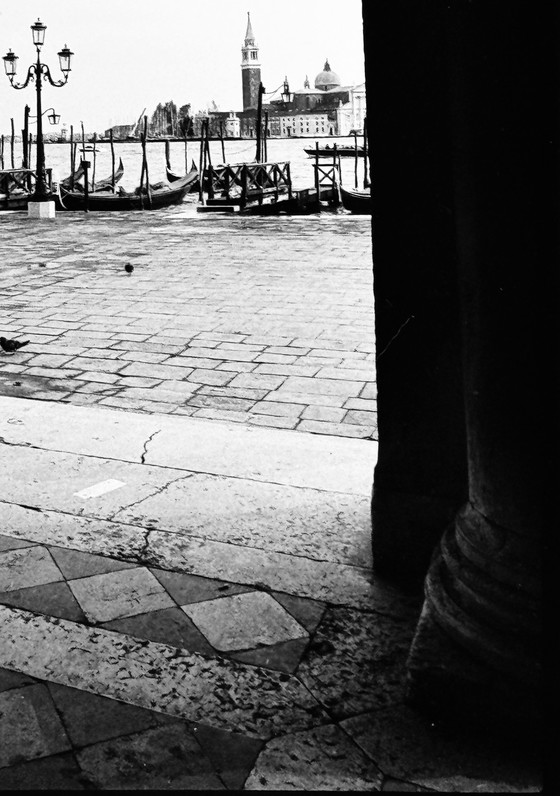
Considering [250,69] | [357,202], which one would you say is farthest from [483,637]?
[250,69]

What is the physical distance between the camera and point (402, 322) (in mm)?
2264

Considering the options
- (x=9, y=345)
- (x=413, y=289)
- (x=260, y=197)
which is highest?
(x=260, y=197)

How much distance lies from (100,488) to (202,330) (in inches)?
129

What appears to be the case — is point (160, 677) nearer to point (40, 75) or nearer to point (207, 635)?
point (207, 635)

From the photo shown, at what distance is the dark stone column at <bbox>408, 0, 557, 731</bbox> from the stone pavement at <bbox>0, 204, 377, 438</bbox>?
7.19 ft

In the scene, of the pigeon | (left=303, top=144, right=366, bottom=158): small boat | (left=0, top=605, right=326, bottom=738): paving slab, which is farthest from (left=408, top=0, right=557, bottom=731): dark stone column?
(left=303, top=144, right=366, bottom=158): small boat

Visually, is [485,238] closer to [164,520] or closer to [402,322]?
[402,322]

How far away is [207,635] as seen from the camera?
7.05 feet

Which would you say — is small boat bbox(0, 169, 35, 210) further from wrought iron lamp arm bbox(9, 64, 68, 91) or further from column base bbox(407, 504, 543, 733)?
column base bbox(407, 504, 543, 733)

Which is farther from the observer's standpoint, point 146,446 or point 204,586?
point 146,446

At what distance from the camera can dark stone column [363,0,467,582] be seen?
82.5 inches

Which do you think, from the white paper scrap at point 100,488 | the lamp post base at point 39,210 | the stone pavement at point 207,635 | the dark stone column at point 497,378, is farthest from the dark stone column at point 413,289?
the lamp post base at point 39,210

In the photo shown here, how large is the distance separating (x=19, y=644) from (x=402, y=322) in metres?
1.24

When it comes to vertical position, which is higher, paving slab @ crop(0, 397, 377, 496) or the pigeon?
the pigeon
